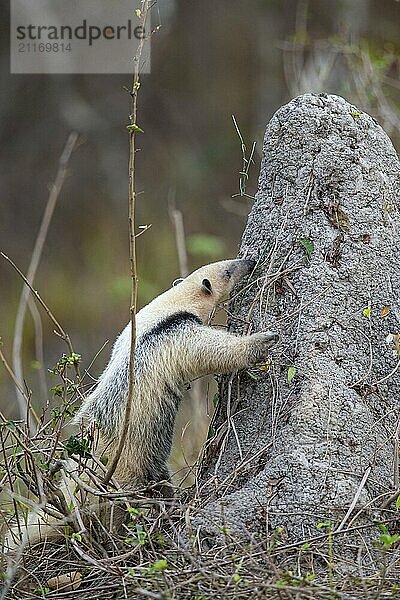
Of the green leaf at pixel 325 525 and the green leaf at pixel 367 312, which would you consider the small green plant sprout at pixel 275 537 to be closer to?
the green leaf at pixel 325 525

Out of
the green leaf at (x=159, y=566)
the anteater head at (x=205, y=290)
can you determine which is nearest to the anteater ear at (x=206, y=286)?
the anteater head at (x=205, y=290)

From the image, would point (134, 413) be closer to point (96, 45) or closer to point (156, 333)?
point (156, 333)

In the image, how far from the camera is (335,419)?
15.2 feet

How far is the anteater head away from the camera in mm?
5320

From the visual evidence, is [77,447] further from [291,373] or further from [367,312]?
[367,312]

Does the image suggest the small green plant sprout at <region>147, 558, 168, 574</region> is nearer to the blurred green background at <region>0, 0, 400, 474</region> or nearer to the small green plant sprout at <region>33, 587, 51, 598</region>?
the small green plant sprout at <region>33, 587, 51, 598</region>

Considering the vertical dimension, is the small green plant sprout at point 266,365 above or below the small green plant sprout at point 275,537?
above

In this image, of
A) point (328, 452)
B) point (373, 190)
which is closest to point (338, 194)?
point (373, 190)

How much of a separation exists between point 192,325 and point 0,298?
38.2 feet

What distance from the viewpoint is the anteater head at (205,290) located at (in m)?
5.32

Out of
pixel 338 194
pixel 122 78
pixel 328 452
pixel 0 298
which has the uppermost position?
pixel 122 78

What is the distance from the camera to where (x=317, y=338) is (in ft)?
15.8

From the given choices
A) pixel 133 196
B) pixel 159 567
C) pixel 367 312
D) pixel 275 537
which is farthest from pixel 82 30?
pixel 159 567

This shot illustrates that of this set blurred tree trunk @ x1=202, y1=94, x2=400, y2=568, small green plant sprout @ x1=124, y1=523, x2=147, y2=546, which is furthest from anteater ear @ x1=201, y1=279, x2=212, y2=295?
small green plant sprout @ x1=124, y1=523, x2=147, y2=546
